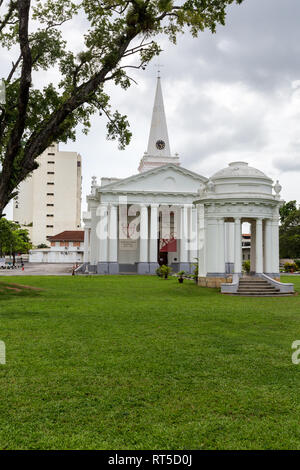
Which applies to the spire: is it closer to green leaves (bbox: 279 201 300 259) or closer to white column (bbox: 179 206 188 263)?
white column (bbox: 179 206 188 263)

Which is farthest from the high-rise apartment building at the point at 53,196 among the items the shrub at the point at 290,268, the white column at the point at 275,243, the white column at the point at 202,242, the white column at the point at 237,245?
the white column at the point at 275,243

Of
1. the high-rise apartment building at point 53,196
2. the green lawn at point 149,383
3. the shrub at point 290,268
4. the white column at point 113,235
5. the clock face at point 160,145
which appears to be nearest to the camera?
Result: the green lawn at point 149,383

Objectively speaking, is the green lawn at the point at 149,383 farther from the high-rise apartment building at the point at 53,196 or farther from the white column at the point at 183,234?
the high-rise apartment building at the point at 53,196

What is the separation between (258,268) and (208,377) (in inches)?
637

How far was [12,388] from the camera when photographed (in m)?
5.59

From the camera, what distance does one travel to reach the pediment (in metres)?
42.1

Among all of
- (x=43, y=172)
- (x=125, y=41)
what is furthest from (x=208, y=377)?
(x=43, y=172)

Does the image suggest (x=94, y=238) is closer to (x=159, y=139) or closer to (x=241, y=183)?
(x=159, y=139)

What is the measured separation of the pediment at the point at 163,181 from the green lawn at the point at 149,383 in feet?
104

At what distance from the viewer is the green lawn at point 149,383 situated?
4.23 meters

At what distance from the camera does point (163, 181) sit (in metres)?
43.0

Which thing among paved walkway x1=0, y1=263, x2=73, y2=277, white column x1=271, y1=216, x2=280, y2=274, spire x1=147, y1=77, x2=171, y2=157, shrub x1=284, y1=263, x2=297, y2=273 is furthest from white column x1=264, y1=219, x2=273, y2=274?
spire x1=147, y1=77, x2=171, y2=157

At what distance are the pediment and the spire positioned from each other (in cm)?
848
